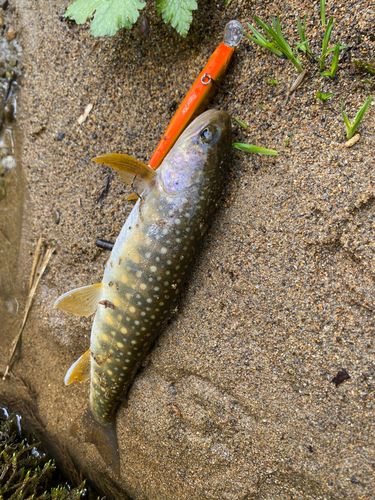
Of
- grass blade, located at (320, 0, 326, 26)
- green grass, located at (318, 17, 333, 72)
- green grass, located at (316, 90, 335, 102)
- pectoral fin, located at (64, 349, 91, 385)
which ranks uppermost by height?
grass blade, located at (320, 0, 326, 26)

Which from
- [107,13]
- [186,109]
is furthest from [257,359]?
[107,13]

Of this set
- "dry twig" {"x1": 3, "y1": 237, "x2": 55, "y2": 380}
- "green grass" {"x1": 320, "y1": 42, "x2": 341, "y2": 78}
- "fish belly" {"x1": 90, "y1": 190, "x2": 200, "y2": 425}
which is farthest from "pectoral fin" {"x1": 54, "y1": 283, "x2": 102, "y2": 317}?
"green grass" {"x1": 320, "y1": 42, "x2": 341, "y2": 78}

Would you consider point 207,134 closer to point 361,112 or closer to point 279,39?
point 279,39

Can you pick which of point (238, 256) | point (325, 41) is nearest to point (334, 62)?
point (325, 41)

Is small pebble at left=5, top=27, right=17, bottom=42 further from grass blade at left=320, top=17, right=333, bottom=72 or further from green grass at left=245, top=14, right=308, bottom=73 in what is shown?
grass blade at left=320, top=17, right=333, bottom=72

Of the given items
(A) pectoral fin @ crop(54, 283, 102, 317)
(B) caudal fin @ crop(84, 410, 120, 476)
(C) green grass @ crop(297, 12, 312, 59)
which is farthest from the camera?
(B) caudal fin @ crop(84, 410, 120, 476)

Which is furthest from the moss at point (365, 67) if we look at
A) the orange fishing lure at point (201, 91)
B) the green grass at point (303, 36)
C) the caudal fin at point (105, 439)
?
the caudal fin at point (105, 439)
